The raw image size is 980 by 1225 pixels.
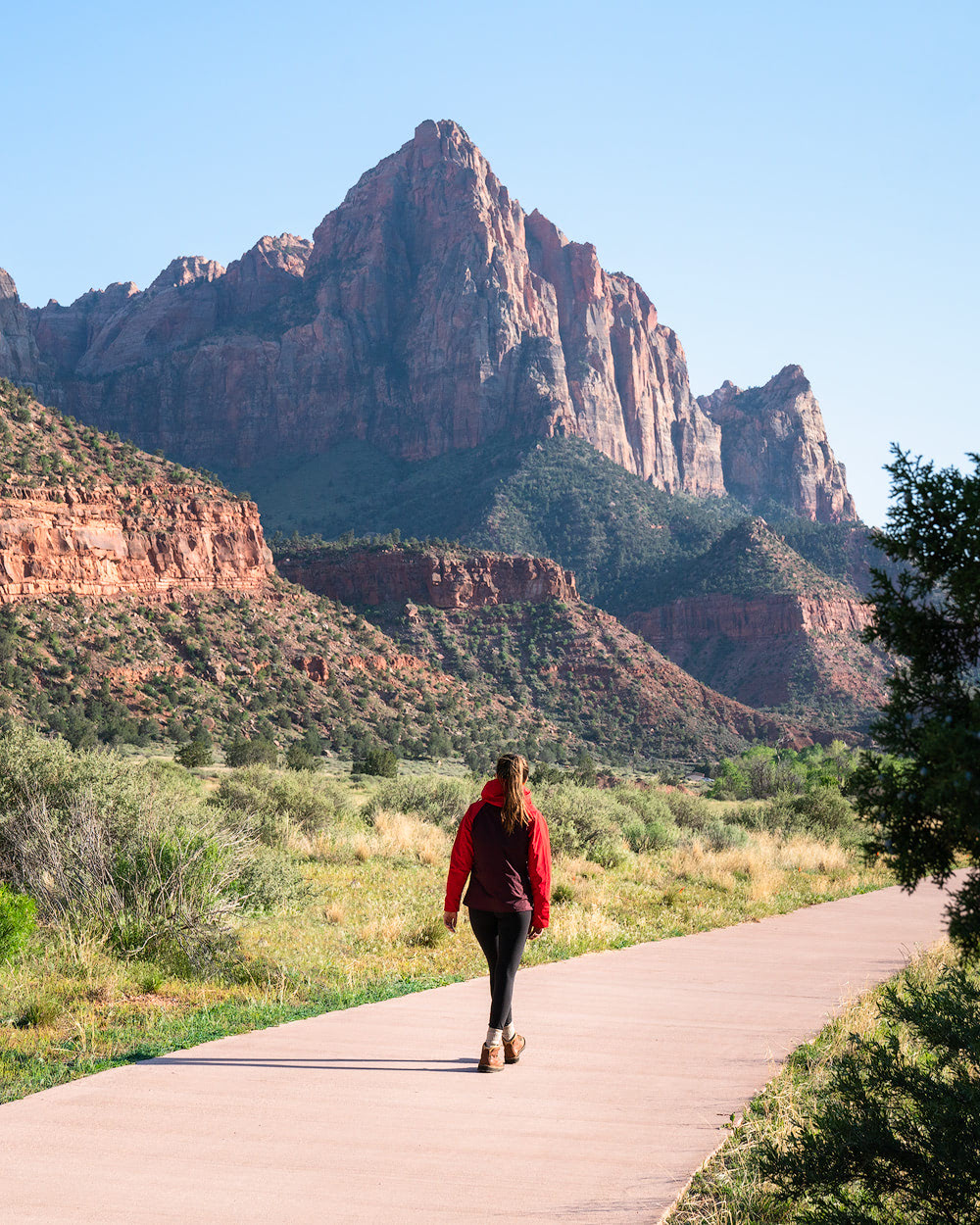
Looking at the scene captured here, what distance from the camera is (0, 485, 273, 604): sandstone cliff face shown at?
48.6 meters

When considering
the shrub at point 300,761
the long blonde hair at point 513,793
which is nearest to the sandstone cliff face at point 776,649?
the shrub at point 300,761

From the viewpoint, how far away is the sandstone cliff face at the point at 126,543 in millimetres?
48562

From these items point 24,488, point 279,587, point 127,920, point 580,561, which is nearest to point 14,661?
point 24,488

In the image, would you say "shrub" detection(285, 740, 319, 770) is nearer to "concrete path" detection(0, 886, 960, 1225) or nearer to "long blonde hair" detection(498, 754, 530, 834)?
"concrete path" detection(0, 886, 960, 1225)

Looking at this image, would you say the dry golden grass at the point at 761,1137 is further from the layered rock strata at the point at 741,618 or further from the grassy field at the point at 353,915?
the layered rock strata at the point at 741,618

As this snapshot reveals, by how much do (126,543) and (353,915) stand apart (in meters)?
43.8

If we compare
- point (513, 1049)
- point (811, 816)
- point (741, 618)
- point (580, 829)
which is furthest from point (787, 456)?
point (513, 1049)

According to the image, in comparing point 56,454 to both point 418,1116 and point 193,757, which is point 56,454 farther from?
point 418,1116

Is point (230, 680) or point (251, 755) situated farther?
point (230, 680)

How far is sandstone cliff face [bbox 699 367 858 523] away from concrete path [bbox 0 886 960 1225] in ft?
546

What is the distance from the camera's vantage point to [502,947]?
695cm

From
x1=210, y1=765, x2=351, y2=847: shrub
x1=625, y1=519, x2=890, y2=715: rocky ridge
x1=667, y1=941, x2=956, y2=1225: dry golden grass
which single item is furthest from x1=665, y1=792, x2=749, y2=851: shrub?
x1=625, y1=519, x2=890, y2=715: rocky ridge

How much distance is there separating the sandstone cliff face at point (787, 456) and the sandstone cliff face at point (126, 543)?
396 ft

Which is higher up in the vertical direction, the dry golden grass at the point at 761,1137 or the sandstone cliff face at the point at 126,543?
the sandstone cliff face at the point at 126,543
